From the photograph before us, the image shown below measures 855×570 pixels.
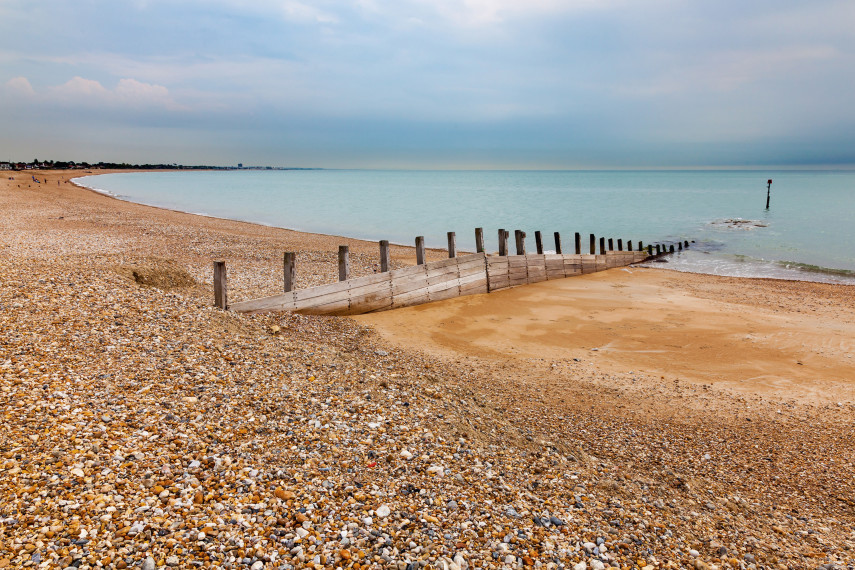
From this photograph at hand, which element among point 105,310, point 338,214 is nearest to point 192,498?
point 105,310

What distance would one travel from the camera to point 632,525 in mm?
4504

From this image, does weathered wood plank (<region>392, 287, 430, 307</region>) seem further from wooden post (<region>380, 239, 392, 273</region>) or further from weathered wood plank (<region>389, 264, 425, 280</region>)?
wooden post (<region>380, 239, 392, 273</region>)

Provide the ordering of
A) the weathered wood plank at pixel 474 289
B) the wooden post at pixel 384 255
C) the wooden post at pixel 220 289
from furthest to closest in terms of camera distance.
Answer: the weathered wood plank at pixel 474 289 → the wooden post at pixel 384 255 → the wooden post at pixel 220 289

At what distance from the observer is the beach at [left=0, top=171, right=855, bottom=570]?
396cm

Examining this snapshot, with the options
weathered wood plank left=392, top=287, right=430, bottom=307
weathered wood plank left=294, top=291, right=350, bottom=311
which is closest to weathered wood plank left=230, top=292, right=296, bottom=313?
weathered wood plank left=294, top=291, right=350, bottom=311

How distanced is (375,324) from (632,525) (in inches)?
284

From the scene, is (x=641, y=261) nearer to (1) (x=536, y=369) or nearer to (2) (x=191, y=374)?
(1) (x=536, y=369)

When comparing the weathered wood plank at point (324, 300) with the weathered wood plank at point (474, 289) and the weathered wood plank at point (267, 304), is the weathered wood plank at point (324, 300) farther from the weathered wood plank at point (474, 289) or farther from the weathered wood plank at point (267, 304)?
the weathered wood plank at point (474, 289)

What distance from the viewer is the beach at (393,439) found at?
3.96 m

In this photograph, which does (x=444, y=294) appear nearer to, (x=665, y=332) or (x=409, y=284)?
(x=409, y=284)

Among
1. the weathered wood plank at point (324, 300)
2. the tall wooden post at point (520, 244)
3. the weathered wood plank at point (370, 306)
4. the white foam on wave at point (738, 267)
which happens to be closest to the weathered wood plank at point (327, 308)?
the weathered wood plank at point (324, 300)

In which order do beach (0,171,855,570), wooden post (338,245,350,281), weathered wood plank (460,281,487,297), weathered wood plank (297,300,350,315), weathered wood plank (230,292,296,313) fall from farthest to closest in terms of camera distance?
weathered wood plank (460,281,487,297)
wooden post (338,245,350,281)
weathered wood plank (297,300,350,315)
weathered wood plank (230,292,296,313)
beach (0,171,855,570)

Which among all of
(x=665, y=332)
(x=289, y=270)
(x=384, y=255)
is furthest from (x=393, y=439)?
(x=665, y=332)

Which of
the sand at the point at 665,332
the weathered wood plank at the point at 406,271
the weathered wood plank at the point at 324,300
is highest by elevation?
the weathered wood plank at the point at 406,271
